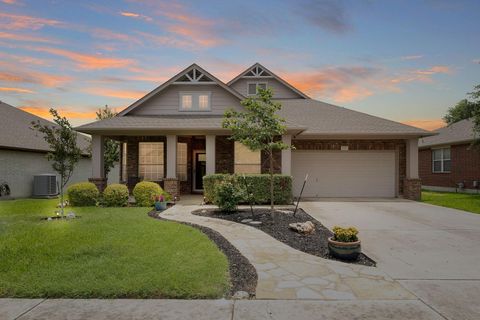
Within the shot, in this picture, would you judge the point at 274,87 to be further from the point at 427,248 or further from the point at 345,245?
the point at 345,245

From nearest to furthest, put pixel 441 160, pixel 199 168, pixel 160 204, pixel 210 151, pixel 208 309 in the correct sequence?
pixel 208 309, pixel 160 204, pixel 210 151, pixel 199 168, pixel 441 160

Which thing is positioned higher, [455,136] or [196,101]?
[196,101]

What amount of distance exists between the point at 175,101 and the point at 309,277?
42.7 feet

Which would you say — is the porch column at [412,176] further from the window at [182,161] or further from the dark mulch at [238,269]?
the dark mulch at [238,269]

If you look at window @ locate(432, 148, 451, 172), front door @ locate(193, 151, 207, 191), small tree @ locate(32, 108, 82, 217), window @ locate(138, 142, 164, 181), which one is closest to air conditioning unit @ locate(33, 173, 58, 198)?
window @ locate(138, 142, 164, 181)

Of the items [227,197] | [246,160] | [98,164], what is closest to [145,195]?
[98,164]

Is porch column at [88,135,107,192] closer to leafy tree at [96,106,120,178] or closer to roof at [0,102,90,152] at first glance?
roof at [0,102,90,152]

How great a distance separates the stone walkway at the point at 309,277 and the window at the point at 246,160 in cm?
913

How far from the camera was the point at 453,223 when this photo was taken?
971 centimetres

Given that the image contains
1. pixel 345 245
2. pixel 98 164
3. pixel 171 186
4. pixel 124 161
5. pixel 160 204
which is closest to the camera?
pixel 345 245

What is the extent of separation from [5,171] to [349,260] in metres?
17.6

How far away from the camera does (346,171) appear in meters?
17.1

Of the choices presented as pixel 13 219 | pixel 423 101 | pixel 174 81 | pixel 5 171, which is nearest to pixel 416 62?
pixel 423 101

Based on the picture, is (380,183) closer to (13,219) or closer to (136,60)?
(136,60)
